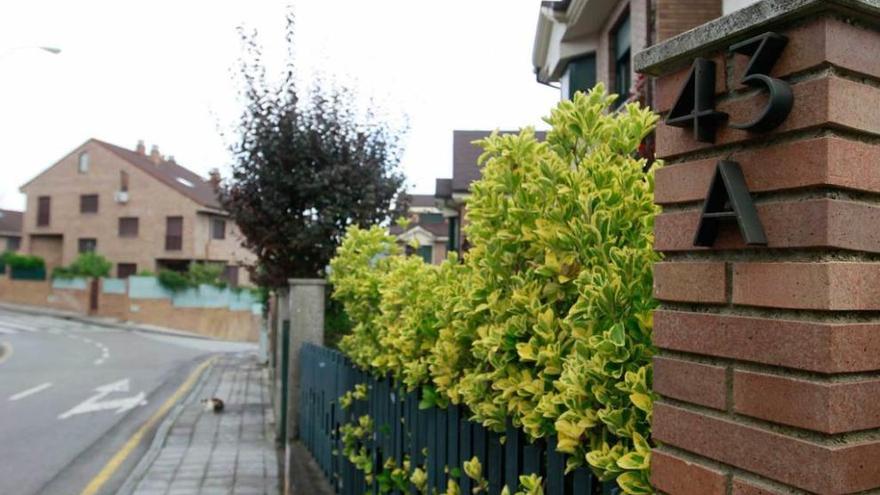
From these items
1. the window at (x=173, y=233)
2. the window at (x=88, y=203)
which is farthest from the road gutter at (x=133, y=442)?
the window at (x=88, y=203)

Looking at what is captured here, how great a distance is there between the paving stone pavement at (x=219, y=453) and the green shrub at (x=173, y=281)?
30237 millimetres

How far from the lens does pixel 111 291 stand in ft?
149

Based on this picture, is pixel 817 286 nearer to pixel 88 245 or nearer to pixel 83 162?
pixel 88 245

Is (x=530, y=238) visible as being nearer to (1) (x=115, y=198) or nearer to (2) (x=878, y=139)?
(2) (x=878, y=139)

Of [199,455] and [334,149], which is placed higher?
[334,149]

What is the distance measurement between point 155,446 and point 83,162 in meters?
49.1

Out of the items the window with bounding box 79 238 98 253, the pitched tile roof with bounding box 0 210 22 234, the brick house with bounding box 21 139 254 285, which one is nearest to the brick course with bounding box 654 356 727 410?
the brick house with bounding box 21 139 254 285

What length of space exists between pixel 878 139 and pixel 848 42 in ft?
0.63

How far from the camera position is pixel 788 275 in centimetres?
140

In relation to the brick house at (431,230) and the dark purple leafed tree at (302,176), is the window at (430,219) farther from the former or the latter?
the dark purple leafed tree at (302,176)

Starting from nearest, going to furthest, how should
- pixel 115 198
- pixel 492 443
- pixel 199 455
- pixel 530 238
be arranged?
pixel 530 238 → pixel 492 443 → pixel 199 455 → pixel 115 198

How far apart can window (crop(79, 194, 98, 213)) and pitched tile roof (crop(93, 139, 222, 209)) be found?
11.3 feet

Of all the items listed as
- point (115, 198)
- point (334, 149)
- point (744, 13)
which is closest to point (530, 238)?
point (744, 13)

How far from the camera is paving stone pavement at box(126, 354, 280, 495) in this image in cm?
703
